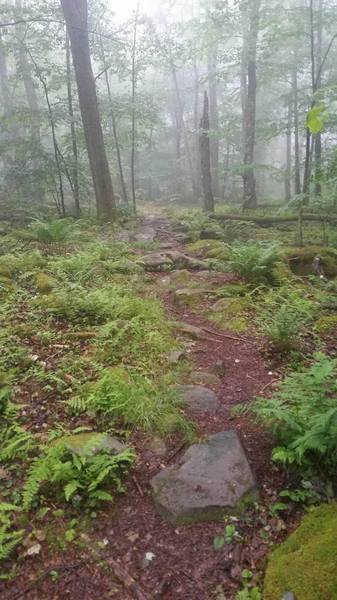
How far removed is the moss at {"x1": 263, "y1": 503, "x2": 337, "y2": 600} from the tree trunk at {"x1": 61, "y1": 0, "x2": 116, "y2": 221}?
10.5 m

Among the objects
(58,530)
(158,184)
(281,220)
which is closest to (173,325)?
(58,530)

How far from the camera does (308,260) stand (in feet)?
25.9

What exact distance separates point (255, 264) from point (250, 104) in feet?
36.7

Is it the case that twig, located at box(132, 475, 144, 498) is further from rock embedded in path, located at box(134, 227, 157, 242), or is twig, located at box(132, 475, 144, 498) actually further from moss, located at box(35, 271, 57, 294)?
rock embedded in path, located at box(134, 227, 157, 242)

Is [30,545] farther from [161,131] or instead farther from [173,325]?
[161,131]

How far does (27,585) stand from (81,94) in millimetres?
11862

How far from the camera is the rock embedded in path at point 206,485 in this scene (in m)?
2.70

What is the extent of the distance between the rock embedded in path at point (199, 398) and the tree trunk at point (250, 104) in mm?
10675

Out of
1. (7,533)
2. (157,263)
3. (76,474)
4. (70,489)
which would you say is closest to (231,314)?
(157,263)

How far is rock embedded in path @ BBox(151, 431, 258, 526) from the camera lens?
2697 millimetres

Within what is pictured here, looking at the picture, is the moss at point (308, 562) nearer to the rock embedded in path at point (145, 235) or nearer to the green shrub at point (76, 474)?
the green shrub at point (76, 474)

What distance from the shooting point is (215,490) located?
2.81 meters

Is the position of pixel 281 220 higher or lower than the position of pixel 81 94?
lower

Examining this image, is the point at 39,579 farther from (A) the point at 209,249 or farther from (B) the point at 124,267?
(A) the point at 209,249
